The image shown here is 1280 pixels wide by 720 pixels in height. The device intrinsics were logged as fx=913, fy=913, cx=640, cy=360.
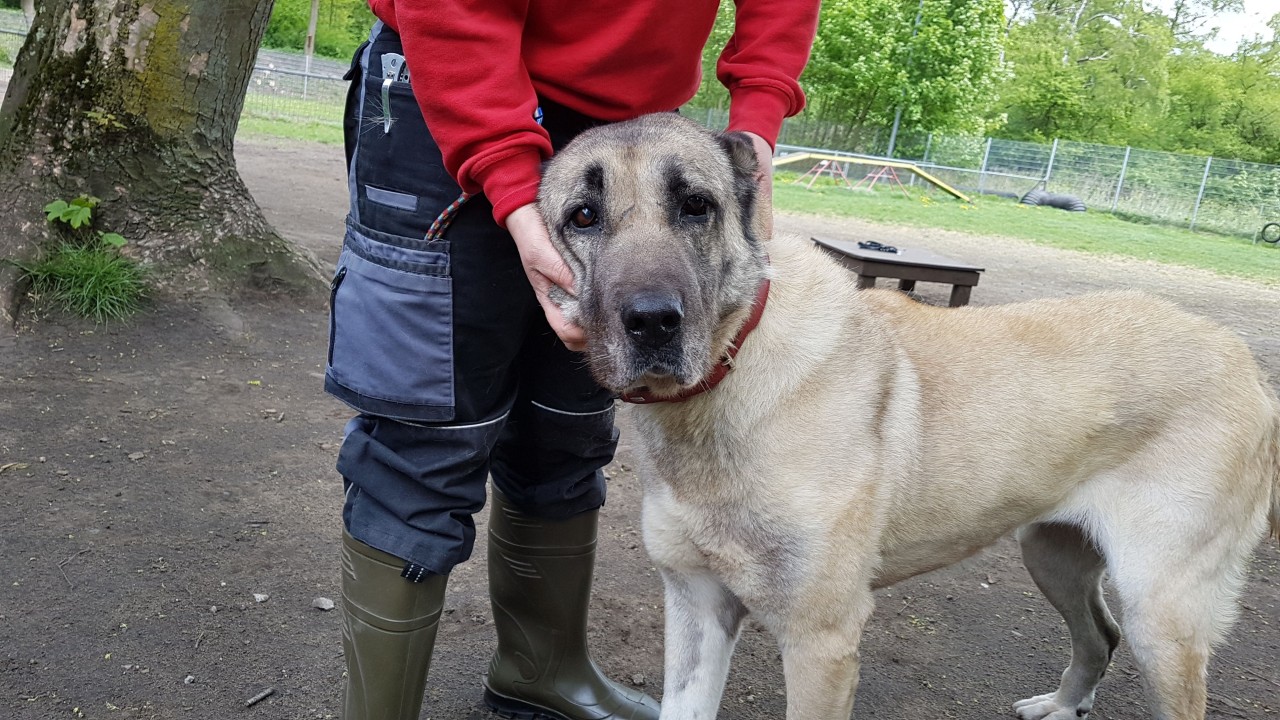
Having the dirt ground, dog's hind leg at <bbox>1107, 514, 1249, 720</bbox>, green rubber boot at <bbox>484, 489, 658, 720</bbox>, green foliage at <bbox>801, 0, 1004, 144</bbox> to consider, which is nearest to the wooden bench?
the dirt ground

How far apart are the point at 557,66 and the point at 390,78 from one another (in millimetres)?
358

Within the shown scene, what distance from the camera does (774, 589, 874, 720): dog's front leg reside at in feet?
6.72

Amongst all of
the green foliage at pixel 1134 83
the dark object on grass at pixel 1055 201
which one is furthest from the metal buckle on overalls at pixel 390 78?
the green foliage at pixel 1134 83

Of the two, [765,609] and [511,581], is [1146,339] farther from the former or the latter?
[511,581]

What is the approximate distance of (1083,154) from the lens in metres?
31.6

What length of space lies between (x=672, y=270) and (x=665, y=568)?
811 millimetres

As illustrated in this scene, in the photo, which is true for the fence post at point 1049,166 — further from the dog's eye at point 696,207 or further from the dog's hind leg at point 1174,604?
the dog's eye at point 696,207

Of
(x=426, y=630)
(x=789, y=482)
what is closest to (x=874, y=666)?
(x=789, y=482)

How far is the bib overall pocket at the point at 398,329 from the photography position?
74.5 inches

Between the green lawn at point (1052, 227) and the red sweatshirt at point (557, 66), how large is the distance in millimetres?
15291

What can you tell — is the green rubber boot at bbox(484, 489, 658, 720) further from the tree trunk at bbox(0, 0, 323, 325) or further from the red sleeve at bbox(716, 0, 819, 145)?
the tree trunk at bbox(0, 0, 323, 325)

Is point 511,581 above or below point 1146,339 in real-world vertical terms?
below

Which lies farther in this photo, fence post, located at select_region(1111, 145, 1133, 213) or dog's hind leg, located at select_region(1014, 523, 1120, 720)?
fence post, located at select_region(1111, 145, 1133, 213)

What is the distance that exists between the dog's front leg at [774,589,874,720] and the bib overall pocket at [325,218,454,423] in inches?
35.9
